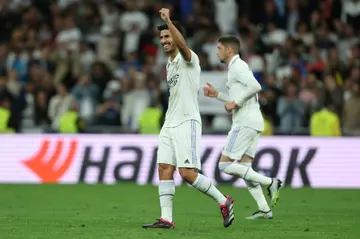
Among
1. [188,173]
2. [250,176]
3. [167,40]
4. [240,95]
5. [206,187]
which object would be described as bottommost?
[250,176]

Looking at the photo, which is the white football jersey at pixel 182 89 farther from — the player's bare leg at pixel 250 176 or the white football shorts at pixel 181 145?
the player's bare leg at pixel 250 176

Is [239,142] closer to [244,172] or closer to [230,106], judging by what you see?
[244,172]

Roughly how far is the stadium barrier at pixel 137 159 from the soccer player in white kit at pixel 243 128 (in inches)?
259

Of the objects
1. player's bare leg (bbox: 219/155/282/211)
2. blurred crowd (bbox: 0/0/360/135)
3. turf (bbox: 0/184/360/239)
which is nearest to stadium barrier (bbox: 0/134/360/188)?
turf (bbox: 0/184/360/239)

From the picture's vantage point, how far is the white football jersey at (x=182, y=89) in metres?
11.7

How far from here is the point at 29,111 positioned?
2475cm

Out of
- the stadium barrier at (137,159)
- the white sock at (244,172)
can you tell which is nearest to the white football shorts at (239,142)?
the white sock at (244,172)

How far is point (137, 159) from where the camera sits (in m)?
20.8

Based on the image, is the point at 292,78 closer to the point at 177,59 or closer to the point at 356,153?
the point at 356,153

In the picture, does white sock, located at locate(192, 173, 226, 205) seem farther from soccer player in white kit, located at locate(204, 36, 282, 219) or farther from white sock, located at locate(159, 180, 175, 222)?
soccer player in white kit, located at locate(204, 36, 282, 219)

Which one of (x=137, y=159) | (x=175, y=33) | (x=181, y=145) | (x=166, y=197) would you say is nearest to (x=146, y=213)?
(x=166, y=197)

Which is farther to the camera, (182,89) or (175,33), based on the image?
(182,89)

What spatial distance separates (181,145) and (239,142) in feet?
7.18

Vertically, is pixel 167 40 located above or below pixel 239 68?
above
